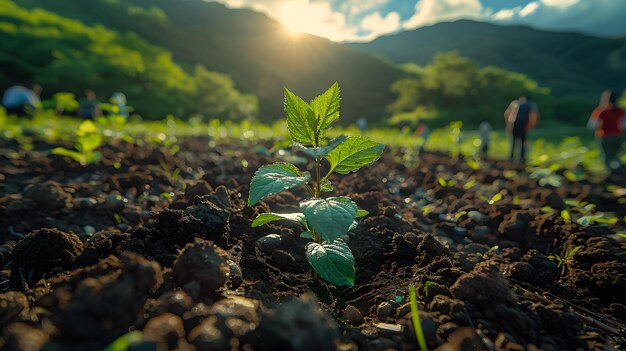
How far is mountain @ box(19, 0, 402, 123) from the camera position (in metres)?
48.8

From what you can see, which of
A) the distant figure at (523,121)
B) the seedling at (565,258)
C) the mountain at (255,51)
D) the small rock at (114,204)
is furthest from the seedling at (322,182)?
the mountain at (255,51)

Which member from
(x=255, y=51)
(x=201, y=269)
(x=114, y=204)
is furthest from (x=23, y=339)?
(x=255, y=51)

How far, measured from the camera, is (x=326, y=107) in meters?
1.36

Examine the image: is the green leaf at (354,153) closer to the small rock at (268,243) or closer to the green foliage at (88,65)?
the small rock at (268,243)

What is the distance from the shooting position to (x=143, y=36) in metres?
50.1

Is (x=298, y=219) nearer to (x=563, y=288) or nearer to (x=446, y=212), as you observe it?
(x=563, y=288)

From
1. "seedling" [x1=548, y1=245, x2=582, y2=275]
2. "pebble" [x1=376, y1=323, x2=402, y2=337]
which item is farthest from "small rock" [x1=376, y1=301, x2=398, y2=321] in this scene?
"seedling" [x1=548, y1=245, x2=582, y2=275]

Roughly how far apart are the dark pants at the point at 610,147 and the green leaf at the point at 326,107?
27.5ft

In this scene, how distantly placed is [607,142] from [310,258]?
8.85 metres

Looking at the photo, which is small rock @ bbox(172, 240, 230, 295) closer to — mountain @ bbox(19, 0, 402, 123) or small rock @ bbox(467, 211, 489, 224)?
small rock @ bbox(467, 211, 489, 224)

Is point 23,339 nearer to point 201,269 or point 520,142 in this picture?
point 201,269

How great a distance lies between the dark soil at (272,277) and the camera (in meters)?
0.83

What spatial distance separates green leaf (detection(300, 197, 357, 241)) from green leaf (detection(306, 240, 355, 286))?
0.16m

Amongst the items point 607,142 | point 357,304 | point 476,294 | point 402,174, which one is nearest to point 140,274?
point 357,304
